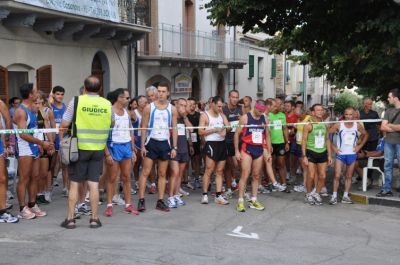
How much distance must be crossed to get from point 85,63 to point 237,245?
11.0m

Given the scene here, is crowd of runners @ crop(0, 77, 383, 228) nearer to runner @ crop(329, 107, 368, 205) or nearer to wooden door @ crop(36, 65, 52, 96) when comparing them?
runner @ crop(329, 107, 368, 205)

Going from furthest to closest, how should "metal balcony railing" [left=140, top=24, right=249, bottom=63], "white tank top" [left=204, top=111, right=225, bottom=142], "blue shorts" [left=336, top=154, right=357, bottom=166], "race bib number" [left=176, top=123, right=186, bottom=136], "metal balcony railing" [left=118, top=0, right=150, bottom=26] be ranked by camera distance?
"metal balcony railing" [left=140, top=24, right=249, bottom=63] → "metal balcony railing" [left=118, top=0, right=150, bottom=26] → "blue shorts" [left=336, top=154, right=357, bottom=166] → "race bib number" [left=176, top=123, right=186, bottom=136] → "white tank top" [left=204, top=111, right=225, bottom=142]

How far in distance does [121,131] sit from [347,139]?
401 cm

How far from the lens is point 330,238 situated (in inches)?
283

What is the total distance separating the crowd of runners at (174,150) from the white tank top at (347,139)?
0.02 m

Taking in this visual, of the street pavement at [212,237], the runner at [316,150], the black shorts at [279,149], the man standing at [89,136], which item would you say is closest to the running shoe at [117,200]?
the street pavement at [212,237]

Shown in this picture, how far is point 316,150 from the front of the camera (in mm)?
9398

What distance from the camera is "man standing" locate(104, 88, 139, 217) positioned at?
7.85 metres

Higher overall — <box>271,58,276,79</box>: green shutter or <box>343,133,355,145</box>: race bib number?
<box>271,58,276,79</box>: green shutter

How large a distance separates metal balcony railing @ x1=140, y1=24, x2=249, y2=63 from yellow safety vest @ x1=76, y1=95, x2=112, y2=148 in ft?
43.5

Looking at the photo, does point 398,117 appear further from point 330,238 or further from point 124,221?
point 124,221

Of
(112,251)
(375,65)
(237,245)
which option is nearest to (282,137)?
(375,65)

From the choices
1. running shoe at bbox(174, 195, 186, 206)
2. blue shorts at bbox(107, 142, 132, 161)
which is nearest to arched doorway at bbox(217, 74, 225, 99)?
running shoe at bbox(174, 195, 186, 206)

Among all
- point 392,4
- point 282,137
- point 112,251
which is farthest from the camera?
point 282,137
